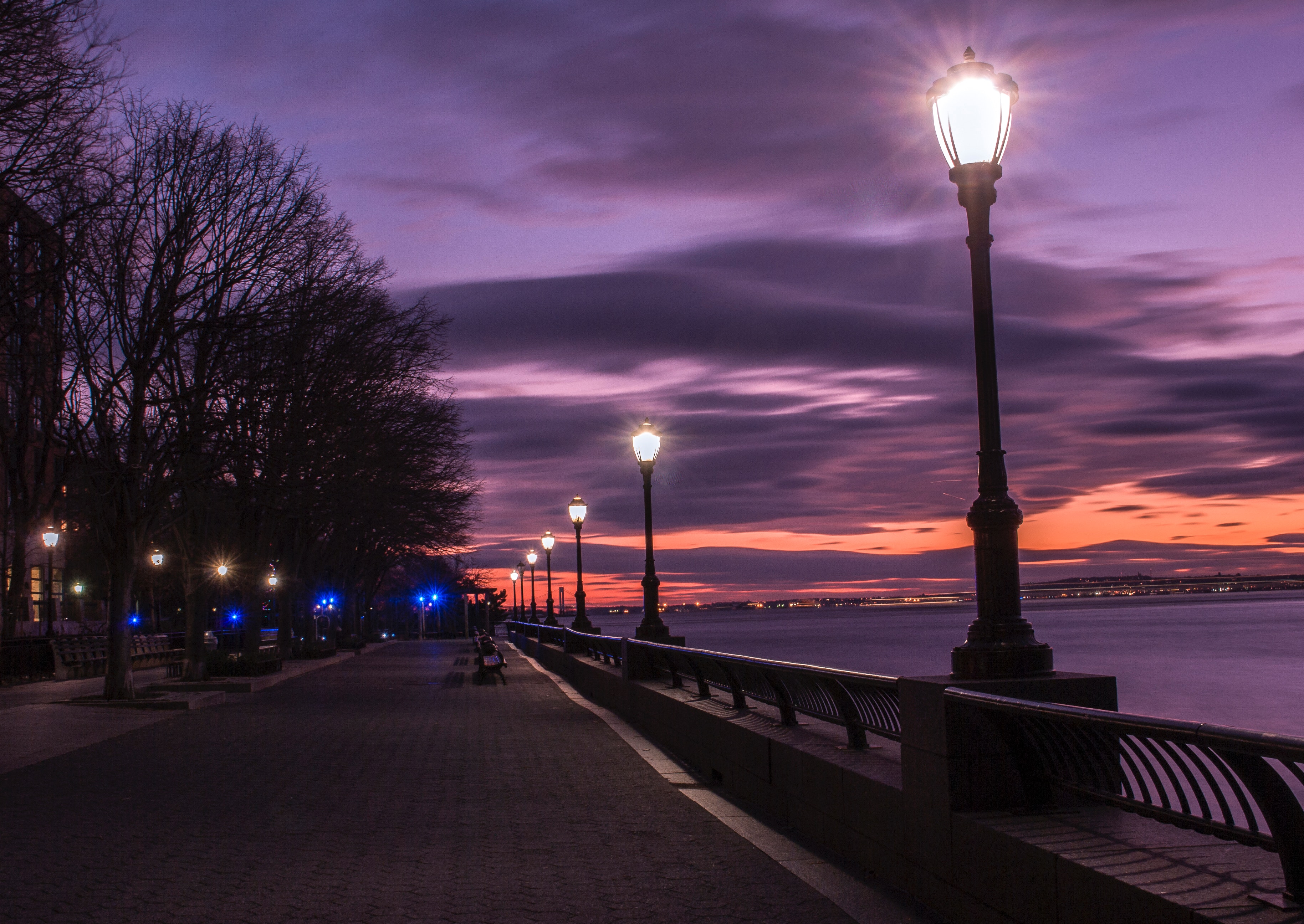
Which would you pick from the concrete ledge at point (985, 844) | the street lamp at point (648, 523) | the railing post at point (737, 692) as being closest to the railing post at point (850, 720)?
the concrete ledge at point (985, 844)

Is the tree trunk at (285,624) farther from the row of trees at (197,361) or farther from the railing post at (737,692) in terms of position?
the railing post at (737,692)

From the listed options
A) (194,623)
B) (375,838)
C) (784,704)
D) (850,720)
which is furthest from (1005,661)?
(194,623)

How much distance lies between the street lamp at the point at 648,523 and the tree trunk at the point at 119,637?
8.78 m

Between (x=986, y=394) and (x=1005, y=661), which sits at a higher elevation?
(x=986, y=394)

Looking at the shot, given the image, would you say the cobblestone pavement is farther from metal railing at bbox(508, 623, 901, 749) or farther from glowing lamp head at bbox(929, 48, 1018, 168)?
glowing lamp head at bbox(929, 48, 1018, 168)

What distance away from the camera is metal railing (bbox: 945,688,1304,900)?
444 cm

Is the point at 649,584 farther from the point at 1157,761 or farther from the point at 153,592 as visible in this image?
the point at 153,592

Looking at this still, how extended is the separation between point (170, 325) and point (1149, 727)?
1975 cm

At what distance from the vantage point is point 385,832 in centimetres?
969

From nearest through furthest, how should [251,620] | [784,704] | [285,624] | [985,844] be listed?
[985,844] < [784,704] < [251,620] < [285,624]

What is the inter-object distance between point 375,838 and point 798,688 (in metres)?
3.57

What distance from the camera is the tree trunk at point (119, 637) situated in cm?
2200

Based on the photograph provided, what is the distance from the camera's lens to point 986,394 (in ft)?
24.2

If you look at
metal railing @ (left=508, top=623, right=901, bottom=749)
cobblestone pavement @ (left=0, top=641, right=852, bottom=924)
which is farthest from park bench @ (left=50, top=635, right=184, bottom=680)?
metal railing @ (left=508, top=623, right=901, bottom=749)
